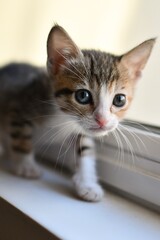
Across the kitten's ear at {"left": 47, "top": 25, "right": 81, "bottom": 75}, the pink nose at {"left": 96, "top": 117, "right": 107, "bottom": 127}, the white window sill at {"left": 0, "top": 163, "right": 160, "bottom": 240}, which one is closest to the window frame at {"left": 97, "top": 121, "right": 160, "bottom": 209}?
the white window sill at {"left": 0, "top": 163, "right": 160, "bottom": 240}

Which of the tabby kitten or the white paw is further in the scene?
the white paw

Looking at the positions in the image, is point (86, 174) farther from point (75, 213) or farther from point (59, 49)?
point (59, 49)

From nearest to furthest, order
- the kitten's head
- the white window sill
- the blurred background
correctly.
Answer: the white window sill
the kitten's head
the blurred background

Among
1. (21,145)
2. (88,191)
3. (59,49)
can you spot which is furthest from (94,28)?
(88,191)

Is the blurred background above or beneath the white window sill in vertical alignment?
above

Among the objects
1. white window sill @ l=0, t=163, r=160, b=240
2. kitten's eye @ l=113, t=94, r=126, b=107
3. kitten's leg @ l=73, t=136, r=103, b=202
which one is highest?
kitten's eye @ l=113, t=94, r=126, b=107

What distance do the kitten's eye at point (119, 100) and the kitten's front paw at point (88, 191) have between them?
0.72 feet

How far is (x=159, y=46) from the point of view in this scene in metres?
0.93

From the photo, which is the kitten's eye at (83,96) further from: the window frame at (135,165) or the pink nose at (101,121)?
the window frame at (135,165)

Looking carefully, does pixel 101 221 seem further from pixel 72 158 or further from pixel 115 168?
pixel 72 158

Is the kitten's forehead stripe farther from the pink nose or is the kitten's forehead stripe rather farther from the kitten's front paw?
the kitten's front paw

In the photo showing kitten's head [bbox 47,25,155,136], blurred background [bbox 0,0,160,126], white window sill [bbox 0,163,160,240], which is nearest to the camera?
white window sill [bbox 0,163,160,240]

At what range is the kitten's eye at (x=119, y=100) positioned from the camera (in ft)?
2.79

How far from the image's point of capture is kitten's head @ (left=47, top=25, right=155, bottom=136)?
82 cm
